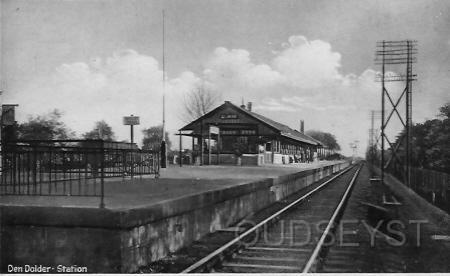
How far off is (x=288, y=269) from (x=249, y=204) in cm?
578

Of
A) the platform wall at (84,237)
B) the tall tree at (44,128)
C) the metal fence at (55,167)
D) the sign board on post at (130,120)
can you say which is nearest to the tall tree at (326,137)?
the tall tree at (44,128)

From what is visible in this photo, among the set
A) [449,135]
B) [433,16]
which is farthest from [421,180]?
[433,16]

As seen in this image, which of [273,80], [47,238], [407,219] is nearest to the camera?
[47,238]

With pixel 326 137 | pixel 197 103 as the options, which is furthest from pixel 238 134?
pixel 326 137

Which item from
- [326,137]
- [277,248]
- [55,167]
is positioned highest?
[326,137]

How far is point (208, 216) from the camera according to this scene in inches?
351

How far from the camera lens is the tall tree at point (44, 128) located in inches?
780

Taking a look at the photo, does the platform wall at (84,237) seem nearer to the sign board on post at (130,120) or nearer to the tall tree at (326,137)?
the sign board on post at (130,120)

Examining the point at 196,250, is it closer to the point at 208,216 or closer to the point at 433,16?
the point at 208,216

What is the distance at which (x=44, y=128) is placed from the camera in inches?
813

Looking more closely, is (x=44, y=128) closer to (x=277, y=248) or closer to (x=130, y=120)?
(x=130, y=120)

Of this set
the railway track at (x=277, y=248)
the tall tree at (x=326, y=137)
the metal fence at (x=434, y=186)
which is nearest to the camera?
the railway track at (x=277, y=248)

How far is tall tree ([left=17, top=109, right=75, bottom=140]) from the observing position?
19.8 m

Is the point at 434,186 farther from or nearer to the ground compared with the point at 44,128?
nearer to the ground
